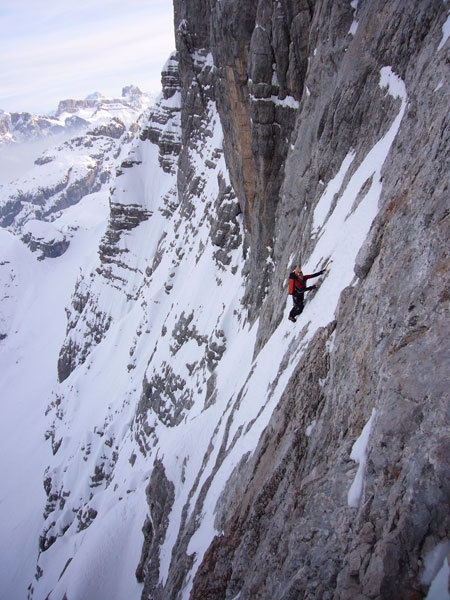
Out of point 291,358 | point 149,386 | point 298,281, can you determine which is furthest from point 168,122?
point 291,358

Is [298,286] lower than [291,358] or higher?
higher

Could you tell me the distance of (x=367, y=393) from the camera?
628 cm

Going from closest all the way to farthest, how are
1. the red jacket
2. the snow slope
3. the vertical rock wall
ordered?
the vertical rock wall
the red jacket
the snow slope

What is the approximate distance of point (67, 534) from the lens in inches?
1714

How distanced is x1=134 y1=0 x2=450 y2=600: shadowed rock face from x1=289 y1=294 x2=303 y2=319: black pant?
9.80 ft

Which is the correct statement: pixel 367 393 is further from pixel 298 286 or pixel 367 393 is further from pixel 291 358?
pixel 298 286

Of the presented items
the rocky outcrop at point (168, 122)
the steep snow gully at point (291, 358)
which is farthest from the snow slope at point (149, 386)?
the rocky outcrop at point (168, 122)

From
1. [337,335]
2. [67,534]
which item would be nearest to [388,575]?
[337,335]

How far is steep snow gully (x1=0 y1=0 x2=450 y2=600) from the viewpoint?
5073mm

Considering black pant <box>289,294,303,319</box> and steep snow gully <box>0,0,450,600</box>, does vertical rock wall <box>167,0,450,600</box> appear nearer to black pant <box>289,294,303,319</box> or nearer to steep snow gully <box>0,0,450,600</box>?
steep snow gully <box>0,0,450,600</box>

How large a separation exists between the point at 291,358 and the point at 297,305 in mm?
2219

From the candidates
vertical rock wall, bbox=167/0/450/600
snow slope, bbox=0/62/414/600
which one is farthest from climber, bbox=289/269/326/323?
vertical rock wall, bbox=167/0/450/600

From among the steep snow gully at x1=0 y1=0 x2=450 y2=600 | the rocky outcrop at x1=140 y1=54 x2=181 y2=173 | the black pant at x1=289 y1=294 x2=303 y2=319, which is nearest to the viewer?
the steep snow gully at x1=0 y1=0 x2=450 y2=600

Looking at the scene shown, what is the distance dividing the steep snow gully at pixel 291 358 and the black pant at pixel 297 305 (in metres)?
0.28
